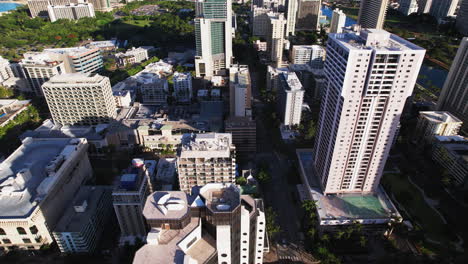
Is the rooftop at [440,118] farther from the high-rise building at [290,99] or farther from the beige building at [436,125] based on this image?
the high-rise building at [290,99]

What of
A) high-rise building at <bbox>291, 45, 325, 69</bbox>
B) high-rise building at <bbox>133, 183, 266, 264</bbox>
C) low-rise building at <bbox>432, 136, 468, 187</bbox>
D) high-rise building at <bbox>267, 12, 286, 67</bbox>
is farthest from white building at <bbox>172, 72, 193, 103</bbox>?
low-rise building at <bbox>432, 136, 468, 187</bbox>

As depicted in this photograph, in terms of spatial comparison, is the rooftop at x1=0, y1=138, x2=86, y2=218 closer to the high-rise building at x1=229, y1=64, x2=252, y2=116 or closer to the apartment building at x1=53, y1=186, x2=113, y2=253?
the apartment building at x1=53, y1=186, x2=113, y2=253

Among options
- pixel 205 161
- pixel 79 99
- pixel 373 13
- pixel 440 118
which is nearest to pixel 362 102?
pixel 205 161

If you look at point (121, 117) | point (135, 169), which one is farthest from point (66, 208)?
point (121, 117)

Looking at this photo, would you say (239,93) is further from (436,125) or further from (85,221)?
(436,125)

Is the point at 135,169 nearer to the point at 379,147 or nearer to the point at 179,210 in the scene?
the point at 179,210

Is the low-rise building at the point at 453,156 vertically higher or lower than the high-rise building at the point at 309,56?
lower

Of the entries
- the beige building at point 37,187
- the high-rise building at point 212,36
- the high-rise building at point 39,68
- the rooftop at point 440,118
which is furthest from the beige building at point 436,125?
the high-rise building at point 39,68
